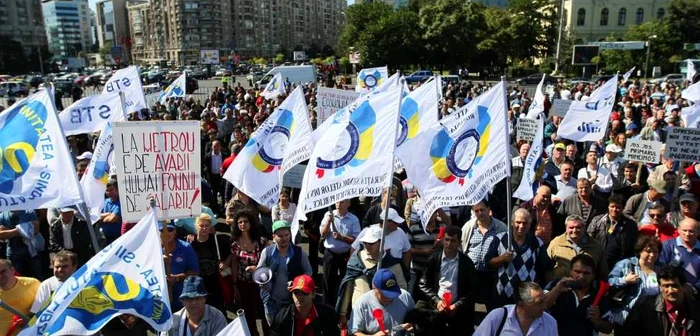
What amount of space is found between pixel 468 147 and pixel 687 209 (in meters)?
2.43

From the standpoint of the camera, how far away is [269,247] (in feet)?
16.3

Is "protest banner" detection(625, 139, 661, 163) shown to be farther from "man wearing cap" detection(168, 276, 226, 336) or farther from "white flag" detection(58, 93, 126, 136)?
"white flag" detection(58, 93, 126, 136)

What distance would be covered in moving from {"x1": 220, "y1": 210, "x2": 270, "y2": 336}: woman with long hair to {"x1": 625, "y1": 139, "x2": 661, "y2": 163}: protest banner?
5.59m

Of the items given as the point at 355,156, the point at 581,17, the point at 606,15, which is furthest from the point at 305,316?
the point at 606,15

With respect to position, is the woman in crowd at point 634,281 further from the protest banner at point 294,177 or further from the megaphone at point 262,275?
the protest banner at point 294,177

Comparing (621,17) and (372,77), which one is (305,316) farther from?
(621,17)

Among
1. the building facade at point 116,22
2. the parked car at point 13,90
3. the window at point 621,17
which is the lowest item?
the parked car at point 13,90

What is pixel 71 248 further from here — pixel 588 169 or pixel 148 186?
pixel 588 169

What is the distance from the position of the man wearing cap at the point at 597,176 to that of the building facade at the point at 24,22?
11203 cm

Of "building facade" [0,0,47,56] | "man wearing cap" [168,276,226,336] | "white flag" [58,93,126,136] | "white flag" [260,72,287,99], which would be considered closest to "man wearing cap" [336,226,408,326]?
"man wearing cap" [168,276,226,336]

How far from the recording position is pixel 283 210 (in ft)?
20.6

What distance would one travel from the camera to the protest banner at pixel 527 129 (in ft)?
30.4

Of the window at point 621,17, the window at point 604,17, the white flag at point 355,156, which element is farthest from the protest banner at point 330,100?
the window at point 621,17

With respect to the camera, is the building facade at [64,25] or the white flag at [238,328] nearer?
the white flag at [238,328]
